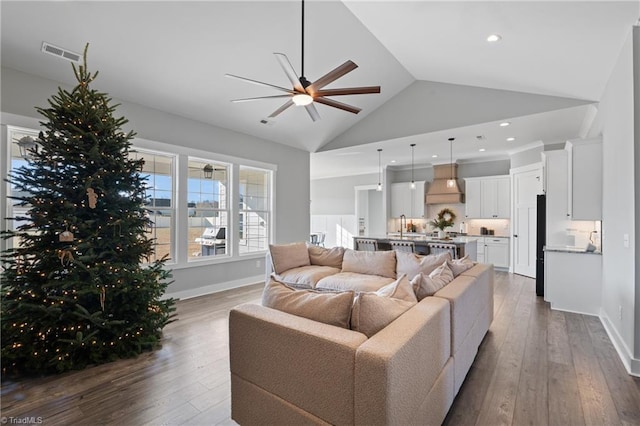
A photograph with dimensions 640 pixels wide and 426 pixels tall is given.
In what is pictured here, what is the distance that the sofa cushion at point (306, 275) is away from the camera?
3.95 meters

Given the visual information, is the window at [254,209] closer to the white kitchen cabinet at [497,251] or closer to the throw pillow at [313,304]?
the throw pillow at [313,304]

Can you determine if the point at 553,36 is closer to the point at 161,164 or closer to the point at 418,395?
the point at 418,395

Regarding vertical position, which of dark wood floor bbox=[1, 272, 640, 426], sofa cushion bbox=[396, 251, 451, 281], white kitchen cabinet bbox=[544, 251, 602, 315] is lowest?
dark wood floor bbox=[1, 272, 640, 426]

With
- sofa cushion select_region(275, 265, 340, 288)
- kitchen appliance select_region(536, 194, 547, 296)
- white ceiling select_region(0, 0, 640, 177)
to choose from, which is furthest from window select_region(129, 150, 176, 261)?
kitchen appliance select_region(536, 194, 547, 296)

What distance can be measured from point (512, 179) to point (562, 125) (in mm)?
2083

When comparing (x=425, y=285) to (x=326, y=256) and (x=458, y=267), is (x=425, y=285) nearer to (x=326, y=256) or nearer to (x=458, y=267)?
(x=458, y=267)

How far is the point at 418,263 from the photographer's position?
360 centimetres

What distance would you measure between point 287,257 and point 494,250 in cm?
549

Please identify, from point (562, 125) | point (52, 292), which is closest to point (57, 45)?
point (52, 292)

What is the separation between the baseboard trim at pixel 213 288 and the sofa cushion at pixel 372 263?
240 centimetres

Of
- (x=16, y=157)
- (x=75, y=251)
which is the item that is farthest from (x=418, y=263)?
(x=16, y=157)

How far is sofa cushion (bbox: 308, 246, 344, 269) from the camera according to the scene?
4535 mm

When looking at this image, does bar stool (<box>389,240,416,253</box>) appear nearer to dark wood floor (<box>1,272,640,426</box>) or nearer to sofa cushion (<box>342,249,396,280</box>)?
sofa cushion (<box>342,249,396,280</box>)

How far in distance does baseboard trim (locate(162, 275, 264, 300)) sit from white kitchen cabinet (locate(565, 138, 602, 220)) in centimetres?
529
